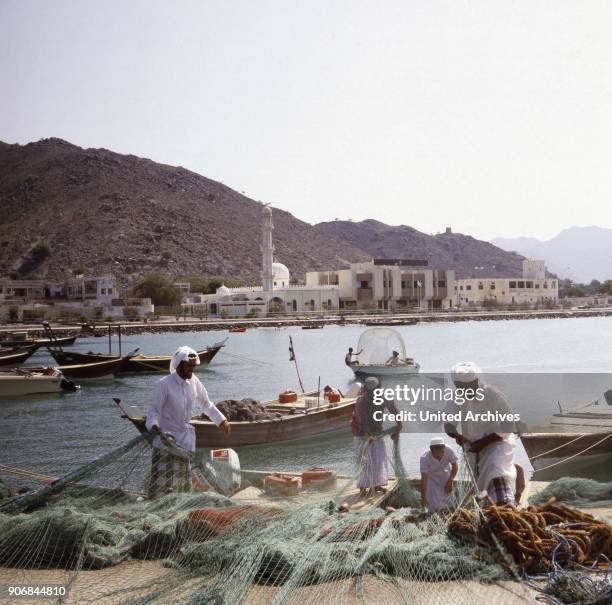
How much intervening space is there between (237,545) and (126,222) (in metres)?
142

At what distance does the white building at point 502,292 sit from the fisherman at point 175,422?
111m

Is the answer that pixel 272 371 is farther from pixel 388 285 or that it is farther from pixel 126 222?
pixel 126 222

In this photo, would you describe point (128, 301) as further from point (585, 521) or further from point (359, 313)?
point (585, 521)

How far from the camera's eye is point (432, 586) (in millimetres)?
5164

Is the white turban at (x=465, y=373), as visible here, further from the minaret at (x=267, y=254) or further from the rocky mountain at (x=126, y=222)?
the rocky mountain at (x=126, y=222)

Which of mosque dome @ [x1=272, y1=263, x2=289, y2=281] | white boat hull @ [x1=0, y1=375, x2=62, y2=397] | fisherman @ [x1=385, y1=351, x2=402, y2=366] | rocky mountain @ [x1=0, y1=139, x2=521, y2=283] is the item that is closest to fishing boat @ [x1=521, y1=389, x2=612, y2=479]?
fisherman @ [x1=385, y1=351, x2=402, y2=366]

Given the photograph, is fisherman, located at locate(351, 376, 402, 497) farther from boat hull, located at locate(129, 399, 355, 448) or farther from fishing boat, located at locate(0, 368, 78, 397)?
fishing boat, located at locate(0, 368, 78, 397)

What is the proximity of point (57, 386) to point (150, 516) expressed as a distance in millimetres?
24250

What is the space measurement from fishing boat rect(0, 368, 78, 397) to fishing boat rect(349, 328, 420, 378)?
38.5 ft

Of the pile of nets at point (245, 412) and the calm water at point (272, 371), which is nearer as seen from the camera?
the pile of nets at point (245, 412)

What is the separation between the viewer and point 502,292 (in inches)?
4705

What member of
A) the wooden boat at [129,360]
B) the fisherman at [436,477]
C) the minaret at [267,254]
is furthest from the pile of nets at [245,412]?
the minaret at [267,254]

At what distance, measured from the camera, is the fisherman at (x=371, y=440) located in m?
7.34

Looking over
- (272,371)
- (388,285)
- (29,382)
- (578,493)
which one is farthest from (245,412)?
(388,285)
